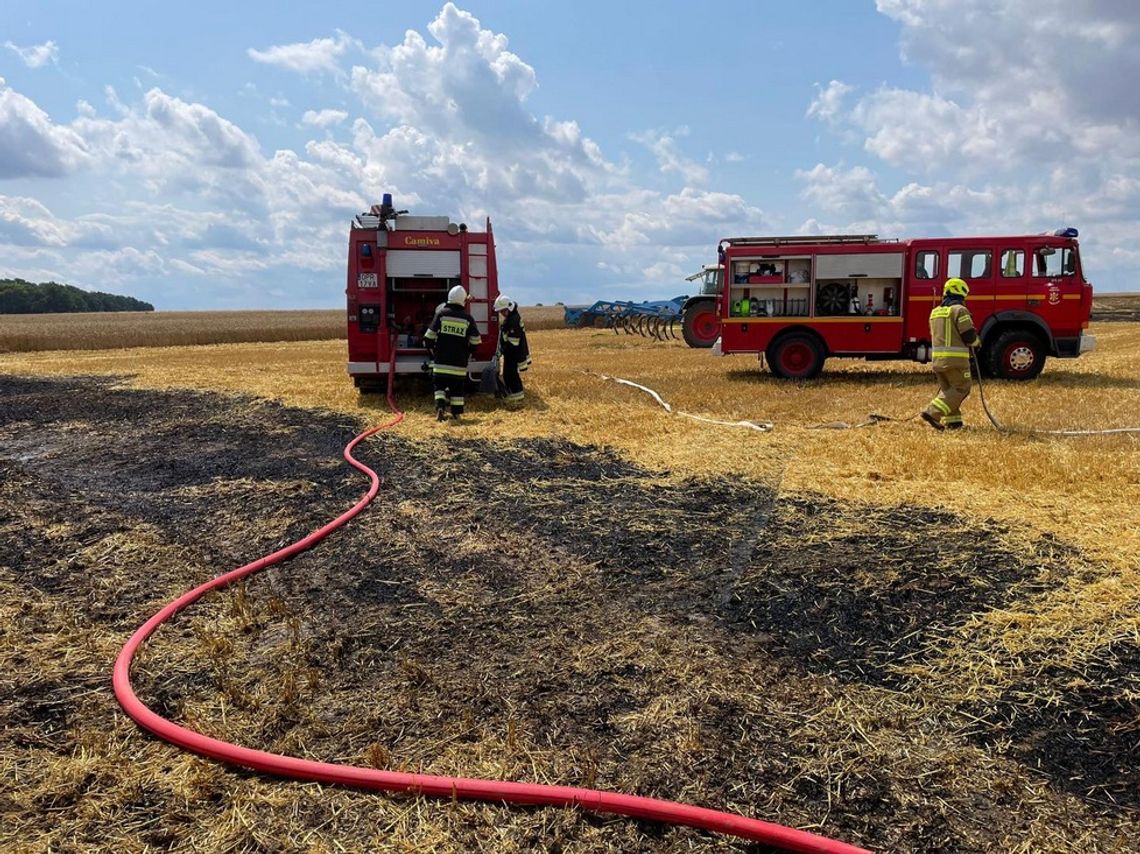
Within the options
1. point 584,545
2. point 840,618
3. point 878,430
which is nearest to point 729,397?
point 878,430

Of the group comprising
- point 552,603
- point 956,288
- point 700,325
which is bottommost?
point 552,603

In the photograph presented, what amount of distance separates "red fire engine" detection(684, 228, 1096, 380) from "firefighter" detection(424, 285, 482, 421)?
17.7 feet

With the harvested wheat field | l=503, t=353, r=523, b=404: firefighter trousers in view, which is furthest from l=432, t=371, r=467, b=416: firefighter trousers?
the harvested wheat field

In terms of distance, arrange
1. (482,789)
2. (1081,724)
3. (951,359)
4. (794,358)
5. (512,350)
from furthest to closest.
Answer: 1. (794,358)
2. (512,350)
3. (951,359)
4. (1081,724)
5. (482,789)

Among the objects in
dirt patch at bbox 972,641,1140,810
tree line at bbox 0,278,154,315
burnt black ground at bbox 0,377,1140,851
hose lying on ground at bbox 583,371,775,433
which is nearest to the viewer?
dirt patch at bbox 972,641,1140,810

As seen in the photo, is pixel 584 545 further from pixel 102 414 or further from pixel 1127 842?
pixel 102 414

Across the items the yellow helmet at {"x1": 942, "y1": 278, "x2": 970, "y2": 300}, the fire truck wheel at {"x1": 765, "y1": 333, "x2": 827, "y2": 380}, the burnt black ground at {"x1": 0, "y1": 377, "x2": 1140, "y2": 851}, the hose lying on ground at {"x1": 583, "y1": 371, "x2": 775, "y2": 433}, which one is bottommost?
the burnt black ground at {"x1": 0, "y1": 377, "x2": 1140, "y2": 851}

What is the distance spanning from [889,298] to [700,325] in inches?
391

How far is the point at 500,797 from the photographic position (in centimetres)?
254

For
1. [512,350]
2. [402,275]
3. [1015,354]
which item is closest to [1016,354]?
[1015,354]

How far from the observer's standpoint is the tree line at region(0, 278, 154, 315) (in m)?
92.7

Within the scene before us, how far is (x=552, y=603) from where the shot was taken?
13.5ft

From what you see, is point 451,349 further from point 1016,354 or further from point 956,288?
point 1016,354

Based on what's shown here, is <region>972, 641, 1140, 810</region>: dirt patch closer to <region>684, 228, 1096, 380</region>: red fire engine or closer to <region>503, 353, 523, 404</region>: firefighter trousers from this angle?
<region>503, 353, 523, 404</region>: firefighter trousers
